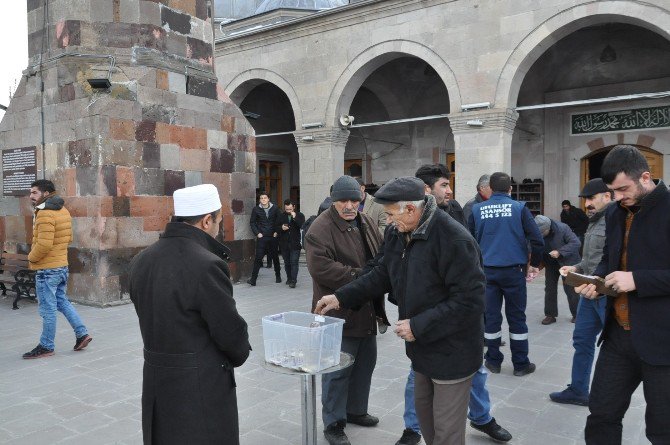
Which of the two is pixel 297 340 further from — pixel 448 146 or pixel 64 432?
pixel 448 146

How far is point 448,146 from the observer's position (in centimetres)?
1585

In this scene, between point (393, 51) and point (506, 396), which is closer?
point (506, 396)

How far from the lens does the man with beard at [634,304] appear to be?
2.56m

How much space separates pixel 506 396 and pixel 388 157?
1322cm

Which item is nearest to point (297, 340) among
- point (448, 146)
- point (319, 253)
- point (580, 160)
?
point (319, 253)

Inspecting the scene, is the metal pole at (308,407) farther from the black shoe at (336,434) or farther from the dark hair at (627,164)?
the dark hair at (627,164)

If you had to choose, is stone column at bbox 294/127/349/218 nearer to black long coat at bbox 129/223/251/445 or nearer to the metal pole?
the metal pole

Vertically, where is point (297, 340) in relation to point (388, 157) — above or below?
below

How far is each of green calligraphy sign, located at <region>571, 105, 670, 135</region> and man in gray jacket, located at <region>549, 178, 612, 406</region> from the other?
9.56 metres

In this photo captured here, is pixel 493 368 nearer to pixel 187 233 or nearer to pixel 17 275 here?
pixel 187 233

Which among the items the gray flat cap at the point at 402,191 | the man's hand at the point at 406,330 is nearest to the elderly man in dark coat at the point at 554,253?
the gray flat cap at the point at 402,191

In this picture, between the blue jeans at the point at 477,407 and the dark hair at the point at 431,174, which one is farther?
the dark hair at the point at 431,174

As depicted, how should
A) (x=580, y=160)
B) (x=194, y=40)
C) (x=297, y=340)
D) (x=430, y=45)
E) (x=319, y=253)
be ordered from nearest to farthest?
(x=297, y=340) < (x=319, y=253) < (x=194, y=40) < (x=430, y=45) < (x=580, y=160)

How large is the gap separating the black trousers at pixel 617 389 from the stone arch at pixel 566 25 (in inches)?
352
